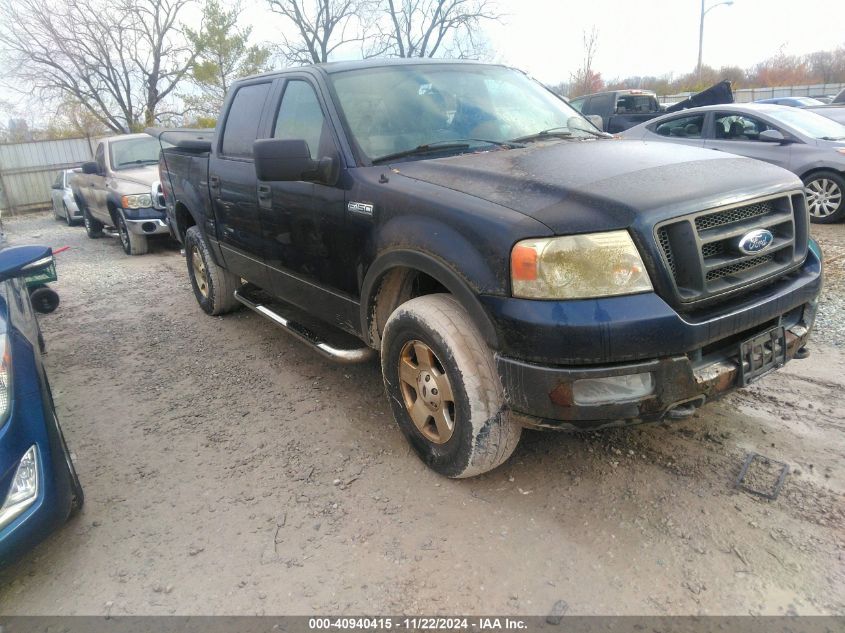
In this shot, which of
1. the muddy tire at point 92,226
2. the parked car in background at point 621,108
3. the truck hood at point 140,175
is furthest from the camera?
the parked car in background at point 621,108

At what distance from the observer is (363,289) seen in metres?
3.11

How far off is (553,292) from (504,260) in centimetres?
22

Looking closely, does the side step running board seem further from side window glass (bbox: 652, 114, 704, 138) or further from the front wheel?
side window glass (bbox: 652, 114, 704, 138)

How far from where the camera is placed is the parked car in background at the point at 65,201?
13.7 meters

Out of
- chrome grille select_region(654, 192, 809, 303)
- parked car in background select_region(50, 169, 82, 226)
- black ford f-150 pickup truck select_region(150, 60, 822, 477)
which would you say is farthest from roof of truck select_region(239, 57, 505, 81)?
parked car in background select_region(50, 169, 82, 226)

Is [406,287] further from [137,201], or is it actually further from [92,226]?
[92,226]

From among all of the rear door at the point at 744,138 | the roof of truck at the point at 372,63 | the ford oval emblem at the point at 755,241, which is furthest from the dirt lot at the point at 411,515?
the rear door at the point at 744,138

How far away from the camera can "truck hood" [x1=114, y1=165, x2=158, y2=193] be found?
910 centimetres

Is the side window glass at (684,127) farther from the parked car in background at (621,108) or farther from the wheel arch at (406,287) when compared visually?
the wheel arch at (406,287)

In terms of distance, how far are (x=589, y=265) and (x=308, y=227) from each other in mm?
1827

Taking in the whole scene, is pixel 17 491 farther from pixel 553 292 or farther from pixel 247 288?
pixel 247 288

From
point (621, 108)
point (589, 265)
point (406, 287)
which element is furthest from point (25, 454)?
point (621, 108)

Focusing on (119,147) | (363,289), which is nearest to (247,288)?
(363,289)

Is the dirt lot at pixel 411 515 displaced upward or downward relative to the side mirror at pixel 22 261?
downward
